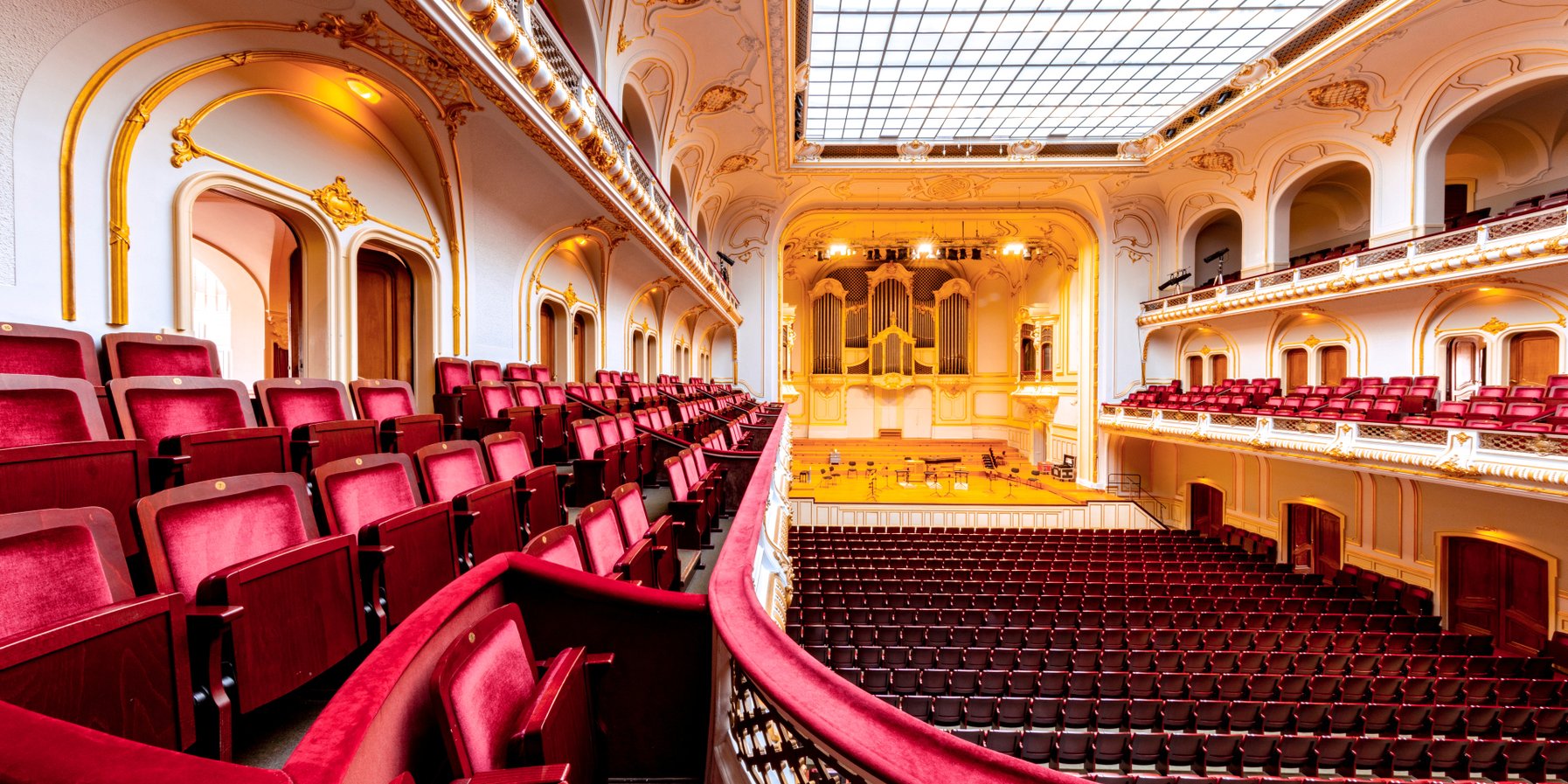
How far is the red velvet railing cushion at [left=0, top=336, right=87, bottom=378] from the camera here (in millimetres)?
1659

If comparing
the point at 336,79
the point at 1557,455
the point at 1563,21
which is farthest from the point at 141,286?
the point at 1563,21

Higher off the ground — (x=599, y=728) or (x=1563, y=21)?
(x=1563, y=21)

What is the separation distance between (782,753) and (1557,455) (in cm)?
789

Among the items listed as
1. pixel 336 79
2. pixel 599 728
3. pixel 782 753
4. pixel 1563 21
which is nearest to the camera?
pixel 782 753

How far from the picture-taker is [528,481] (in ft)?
6.47

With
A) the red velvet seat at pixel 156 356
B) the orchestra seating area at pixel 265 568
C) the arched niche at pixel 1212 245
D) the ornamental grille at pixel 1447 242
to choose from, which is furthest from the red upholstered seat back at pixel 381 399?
the arched niche at pixel 1212 245

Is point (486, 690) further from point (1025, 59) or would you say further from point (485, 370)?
point (1025, 59)

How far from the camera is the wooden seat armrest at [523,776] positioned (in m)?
0.75

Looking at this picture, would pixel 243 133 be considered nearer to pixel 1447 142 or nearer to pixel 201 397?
pixel 201 397

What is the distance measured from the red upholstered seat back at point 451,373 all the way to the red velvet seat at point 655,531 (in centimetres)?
199

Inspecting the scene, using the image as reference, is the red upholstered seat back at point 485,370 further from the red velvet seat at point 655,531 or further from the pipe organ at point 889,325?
the pipe organ at point 889,325

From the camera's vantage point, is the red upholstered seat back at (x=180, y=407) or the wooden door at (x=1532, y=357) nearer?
the red upholstered seat back at (x=180, y=407)

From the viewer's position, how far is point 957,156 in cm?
1022

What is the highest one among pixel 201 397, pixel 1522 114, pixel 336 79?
pixel 1522 114
